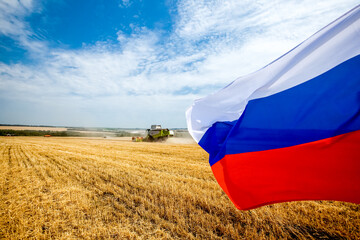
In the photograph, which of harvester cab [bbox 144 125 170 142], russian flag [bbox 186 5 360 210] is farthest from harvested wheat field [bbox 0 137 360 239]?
harvester cab [bbox 144 125 170 142]

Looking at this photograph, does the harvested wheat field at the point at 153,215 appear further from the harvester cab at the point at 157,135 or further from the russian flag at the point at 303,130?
the harvester cab at the point at 157,135

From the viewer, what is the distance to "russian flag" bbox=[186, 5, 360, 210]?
5.70 ft

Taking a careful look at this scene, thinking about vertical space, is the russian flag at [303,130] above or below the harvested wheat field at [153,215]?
above

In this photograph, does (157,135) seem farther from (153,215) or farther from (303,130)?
(303,130)

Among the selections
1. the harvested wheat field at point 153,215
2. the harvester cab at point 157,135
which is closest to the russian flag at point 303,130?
the harvested wheat field at point 153,215

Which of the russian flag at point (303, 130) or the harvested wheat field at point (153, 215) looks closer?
the russian flag at point (303, 130)

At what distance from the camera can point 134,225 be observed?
3.26m

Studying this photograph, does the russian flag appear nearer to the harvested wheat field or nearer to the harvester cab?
the harvested wheat field

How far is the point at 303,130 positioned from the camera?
1940 mm

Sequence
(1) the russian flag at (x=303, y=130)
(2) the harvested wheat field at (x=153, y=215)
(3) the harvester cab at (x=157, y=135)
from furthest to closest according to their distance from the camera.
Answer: (3) the harvester cab at (x=157, y=135), (2) the harvested wheat field at (x=153, y=215), (1) the russian flag at (x=303, y=130)

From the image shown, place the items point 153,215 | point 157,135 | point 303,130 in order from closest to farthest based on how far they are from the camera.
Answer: point 303,130 → point 153,215 → point 157,135

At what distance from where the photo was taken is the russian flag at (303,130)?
1.74m

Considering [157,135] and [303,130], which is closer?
[303,130]

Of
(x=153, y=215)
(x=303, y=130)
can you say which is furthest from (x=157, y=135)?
(x=303, y=130)
